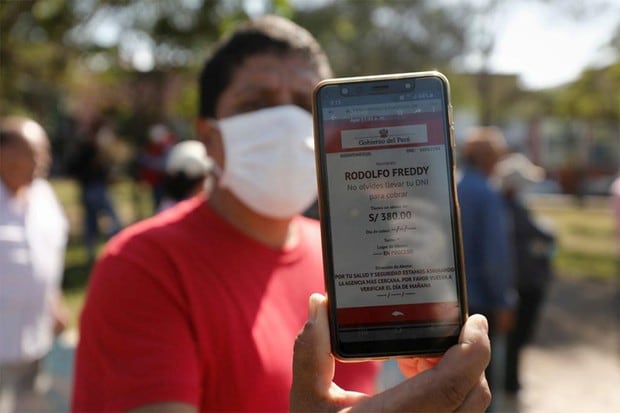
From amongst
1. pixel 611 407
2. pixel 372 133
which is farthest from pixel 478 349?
pixel 611 407

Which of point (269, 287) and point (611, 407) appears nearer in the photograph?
point (269, 287)

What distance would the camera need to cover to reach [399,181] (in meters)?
1.17

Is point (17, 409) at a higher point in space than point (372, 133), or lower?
lower

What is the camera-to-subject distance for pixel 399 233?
117 cm

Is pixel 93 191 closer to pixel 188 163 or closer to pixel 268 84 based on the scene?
pixel 188 163

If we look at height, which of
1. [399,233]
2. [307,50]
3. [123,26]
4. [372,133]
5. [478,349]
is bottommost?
[478,349]

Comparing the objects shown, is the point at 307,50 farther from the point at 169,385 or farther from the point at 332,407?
the point at 332,407

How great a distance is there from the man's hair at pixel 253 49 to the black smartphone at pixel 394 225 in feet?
2.90

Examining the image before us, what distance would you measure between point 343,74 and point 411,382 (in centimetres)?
1748

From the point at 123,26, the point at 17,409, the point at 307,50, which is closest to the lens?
the point at 307,50

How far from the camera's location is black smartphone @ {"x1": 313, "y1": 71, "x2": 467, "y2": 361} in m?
1.17

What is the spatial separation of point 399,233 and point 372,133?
173 millimetres

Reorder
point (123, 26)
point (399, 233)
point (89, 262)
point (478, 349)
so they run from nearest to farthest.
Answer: point (478, 349) < point (399, 233) < point (89, 262) < point (123, 26)

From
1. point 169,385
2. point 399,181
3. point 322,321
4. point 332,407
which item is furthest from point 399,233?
point 169,385
